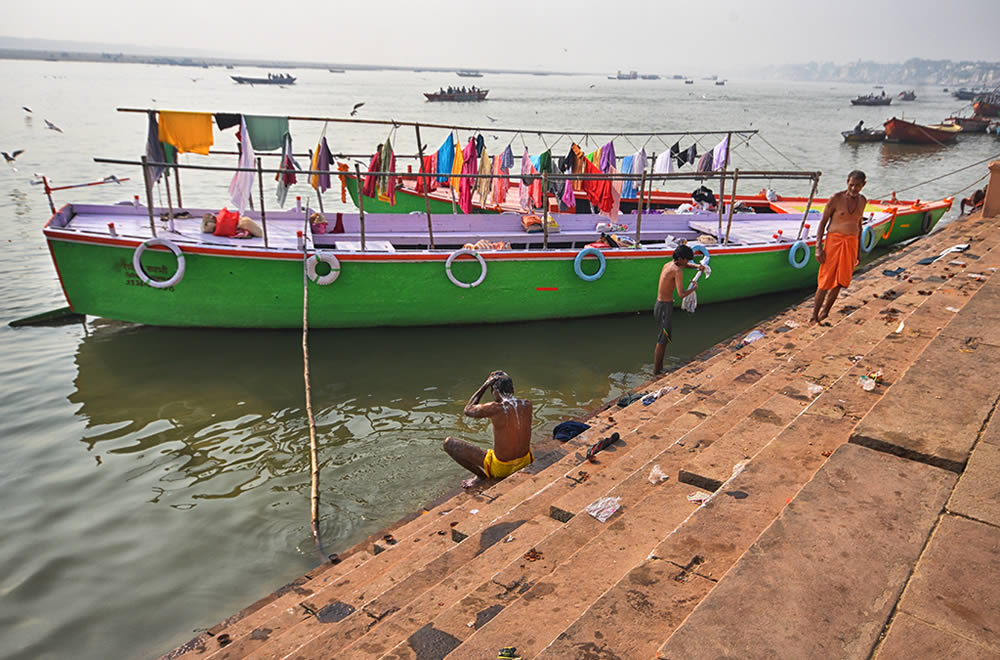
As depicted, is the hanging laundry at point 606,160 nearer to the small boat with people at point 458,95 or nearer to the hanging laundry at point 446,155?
the hanging laundry at point 446,155

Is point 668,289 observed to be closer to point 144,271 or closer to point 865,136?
point 144,271

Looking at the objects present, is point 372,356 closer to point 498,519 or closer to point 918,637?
point 498,519

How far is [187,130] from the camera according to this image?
952 centimetres

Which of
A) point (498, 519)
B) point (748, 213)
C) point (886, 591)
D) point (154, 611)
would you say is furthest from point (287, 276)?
point (748, 213)

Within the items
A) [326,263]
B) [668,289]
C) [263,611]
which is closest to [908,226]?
[668,289]

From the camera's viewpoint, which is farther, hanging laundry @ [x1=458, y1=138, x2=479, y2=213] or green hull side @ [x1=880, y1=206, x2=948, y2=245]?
green hull side @ [x1=880, y1=206, x2=948, y2=245]

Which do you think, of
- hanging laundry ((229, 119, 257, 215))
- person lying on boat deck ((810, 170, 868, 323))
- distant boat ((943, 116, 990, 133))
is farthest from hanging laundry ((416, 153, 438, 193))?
distant boat ((943, 116, 990, 133))

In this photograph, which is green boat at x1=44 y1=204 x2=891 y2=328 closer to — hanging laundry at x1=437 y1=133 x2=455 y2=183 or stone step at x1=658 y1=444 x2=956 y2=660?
hanging laundry at x1=437 y1=133 x2=455 y2=183

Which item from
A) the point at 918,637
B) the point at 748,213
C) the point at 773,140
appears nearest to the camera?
the point at 918,637

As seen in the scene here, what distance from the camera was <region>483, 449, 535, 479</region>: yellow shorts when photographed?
573 cm

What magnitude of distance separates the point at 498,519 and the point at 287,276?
6.46 m

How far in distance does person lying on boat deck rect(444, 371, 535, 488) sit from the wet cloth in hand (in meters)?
4.89

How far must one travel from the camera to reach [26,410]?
823 cm

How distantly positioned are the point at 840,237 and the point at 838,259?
278mm
